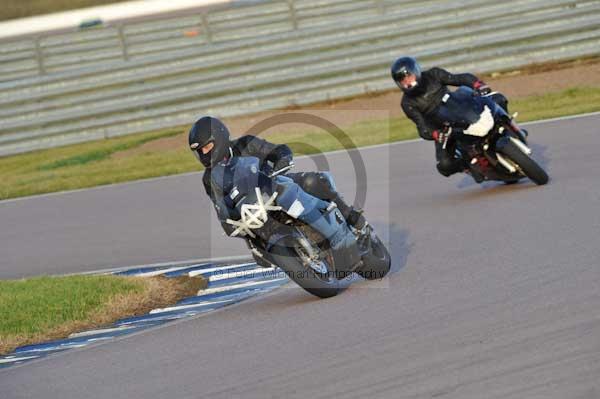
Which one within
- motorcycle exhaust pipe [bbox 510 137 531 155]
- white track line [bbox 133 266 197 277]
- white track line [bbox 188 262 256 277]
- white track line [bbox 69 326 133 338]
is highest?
motorcycle exhaust pipe [bbox 510 137 531 155]

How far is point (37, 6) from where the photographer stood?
51156 millimetres

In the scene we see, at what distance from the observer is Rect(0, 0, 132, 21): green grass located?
49531mm

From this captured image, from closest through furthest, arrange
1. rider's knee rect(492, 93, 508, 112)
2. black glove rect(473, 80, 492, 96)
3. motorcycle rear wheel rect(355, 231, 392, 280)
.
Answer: motorcycle rear wheel rect(355, 231, 392, 280), black glove rect(473, 80, 492, 96), rider's knee rect(492, 93, 508, 112)

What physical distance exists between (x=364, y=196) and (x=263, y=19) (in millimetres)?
10521

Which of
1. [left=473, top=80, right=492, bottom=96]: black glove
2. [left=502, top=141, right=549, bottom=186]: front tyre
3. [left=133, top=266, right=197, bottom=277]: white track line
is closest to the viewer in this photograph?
[left=133, top=266, right=197, bottom=277]: white track line

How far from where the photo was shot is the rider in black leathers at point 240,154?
8258 millimetres

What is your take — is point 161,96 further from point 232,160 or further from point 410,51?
point 232,160

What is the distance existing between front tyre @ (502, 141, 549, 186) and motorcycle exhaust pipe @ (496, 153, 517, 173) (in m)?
0.20

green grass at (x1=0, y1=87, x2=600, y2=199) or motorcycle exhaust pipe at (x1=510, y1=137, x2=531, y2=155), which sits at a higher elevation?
motorcycle exhaust pipe at (x1=510, y1=137, x2=531, y2=155)

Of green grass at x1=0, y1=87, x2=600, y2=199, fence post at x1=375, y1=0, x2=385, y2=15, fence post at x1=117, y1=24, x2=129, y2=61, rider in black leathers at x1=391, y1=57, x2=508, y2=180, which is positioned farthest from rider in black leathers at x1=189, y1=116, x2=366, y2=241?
fence post at x1=117, y1=24, x2=129, y2=61

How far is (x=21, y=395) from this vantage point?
23.2 feet

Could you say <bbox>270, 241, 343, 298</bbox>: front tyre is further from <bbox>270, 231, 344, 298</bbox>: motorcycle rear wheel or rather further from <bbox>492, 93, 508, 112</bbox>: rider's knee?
<bbox>492, 93, 508, 112</bbox>: rider's knee

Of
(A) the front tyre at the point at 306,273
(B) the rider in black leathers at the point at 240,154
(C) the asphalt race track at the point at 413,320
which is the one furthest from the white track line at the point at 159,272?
(A) the front tyre at the point at 306,273

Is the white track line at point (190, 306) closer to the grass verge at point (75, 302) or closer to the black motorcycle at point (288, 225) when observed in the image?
the grass verge at point (75, 302)
